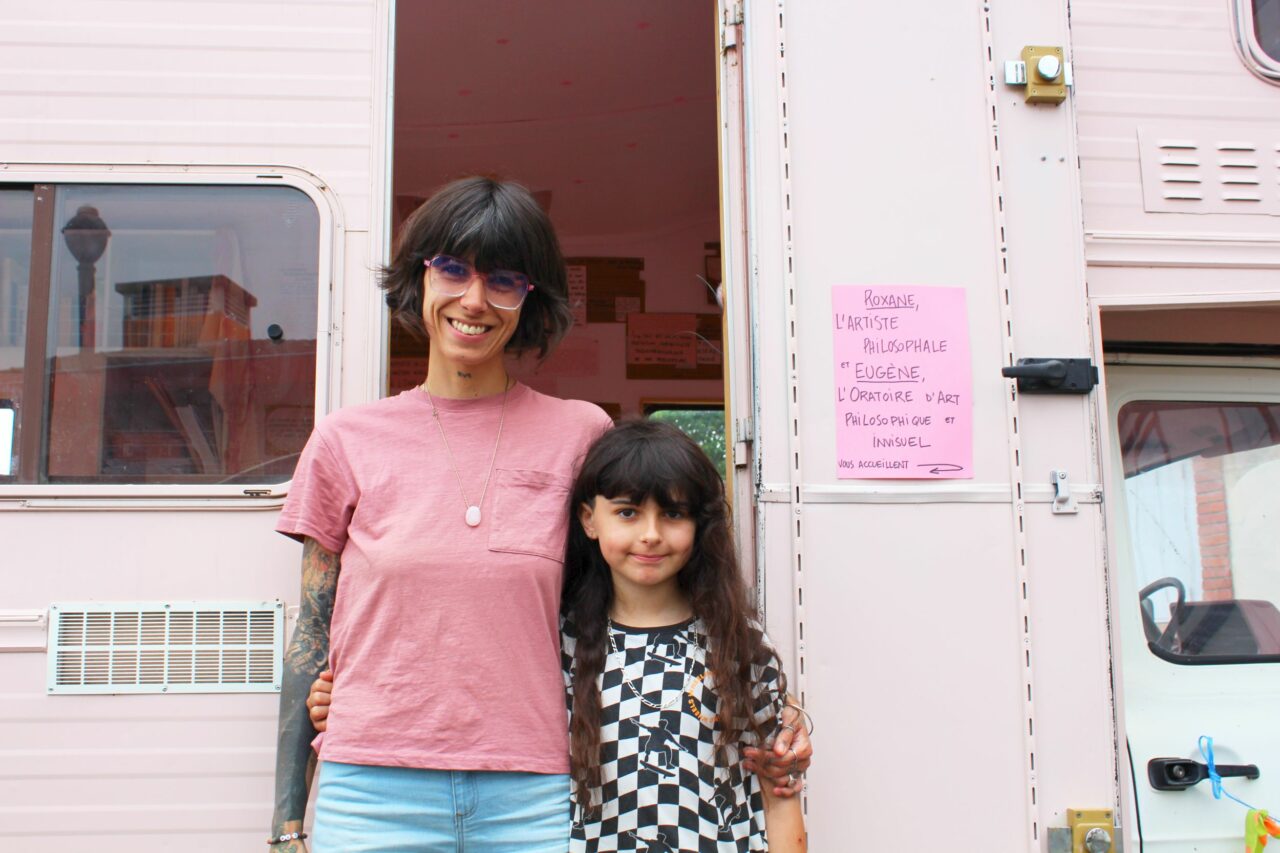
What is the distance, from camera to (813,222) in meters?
2.21

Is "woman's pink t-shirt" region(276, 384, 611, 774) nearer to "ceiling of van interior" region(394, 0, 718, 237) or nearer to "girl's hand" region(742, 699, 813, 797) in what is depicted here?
"girl's hand" region(742, 699, 813, 797)

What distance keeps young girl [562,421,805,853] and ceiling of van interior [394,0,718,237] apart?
2.03 m

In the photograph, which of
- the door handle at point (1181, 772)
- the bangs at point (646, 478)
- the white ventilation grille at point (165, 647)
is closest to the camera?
the bangs at point (646, 478)

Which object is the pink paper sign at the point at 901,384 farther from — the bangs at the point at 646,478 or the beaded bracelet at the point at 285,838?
the beaded bracelet at the point at 285,838

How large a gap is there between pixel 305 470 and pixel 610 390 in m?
2.77

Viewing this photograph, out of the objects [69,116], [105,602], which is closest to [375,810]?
[105,602]

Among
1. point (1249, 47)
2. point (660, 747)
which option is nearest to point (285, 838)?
point (660, 747)

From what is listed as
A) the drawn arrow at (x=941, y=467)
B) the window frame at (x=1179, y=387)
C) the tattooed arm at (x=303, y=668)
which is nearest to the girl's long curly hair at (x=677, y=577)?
the tattooed arm at (x=303, y=668)

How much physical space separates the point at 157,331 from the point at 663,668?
1.34m

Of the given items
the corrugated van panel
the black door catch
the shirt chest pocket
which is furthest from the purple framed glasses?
the corrugated van panel

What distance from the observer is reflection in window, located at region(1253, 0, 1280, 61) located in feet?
8.14

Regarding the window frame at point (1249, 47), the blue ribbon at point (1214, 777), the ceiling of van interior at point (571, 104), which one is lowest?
the blue ribbon at point (1214, 777)

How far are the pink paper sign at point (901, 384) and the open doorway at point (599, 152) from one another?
1361 millimetres

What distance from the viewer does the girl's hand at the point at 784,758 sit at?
1.68 meters
